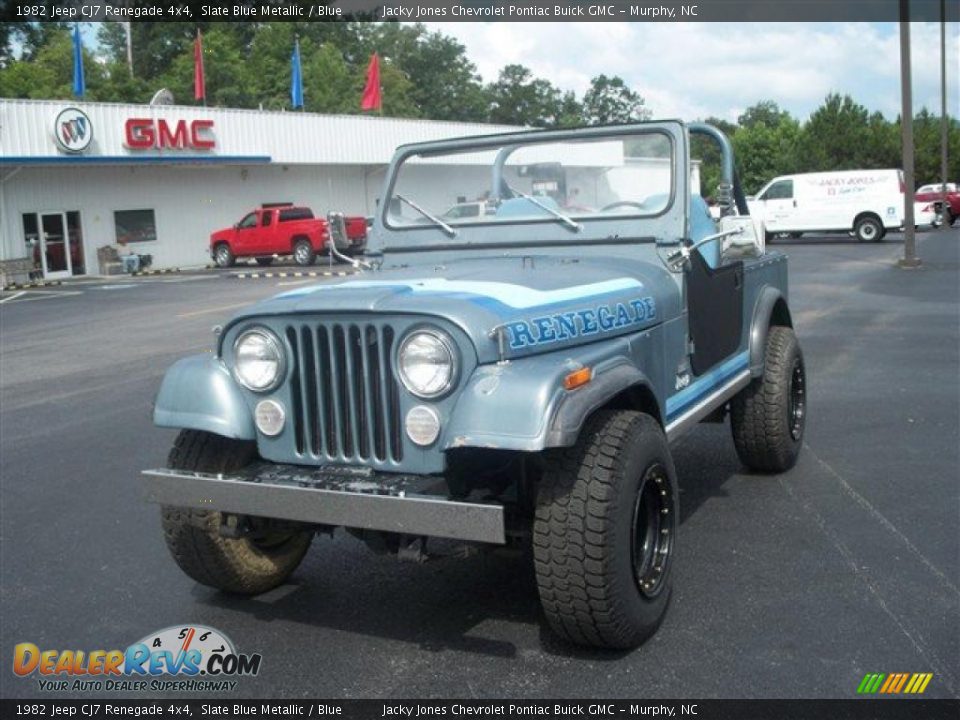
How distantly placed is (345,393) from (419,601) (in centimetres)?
112

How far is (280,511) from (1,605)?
1722mm

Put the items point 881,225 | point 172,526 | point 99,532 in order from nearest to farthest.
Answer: point 172,526
point 99,532
point 881,225

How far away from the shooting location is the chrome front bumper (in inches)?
124

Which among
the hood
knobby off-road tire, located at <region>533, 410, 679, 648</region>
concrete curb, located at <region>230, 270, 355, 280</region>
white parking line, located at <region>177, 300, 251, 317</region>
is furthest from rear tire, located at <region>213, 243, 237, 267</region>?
knobby off-road tire, located at <region>533, 410, 679, 648</region>

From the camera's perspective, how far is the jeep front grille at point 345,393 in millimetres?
3506

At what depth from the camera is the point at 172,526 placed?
13.1ft

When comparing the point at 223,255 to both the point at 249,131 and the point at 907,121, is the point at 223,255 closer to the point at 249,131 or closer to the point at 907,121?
the point at 249,131

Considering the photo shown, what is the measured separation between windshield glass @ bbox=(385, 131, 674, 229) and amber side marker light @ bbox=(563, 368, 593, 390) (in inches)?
61.2

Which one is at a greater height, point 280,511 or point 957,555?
point 280,511

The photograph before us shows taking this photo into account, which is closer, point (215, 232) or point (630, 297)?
point (630, 297)

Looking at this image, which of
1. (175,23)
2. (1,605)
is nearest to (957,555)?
(1,605)

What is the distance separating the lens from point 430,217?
5.24 meters
